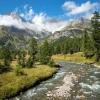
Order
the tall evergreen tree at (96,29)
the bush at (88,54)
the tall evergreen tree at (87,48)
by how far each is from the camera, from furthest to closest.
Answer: the tall evergreen tree at (87,48) → the bush at (88,54) → the tall evergreen tree at (96,29)

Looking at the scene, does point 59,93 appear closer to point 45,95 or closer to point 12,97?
point 45,95

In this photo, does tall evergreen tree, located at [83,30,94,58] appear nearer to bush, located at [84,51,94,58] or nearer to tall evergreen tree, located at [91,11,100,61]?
bush, located at [84,51,94,58]

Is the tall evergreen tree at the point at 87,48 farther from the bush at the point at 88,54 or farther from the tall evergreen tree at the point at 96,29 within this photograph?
the tall evergreen tree at the point at 96,29

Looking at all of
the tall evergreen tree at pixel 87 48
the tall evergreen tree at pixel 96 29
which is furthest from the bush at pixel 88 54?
the tall evergreen tree at pixel 96 29

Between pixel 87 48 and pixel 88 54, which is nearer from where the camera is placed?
pixel 88 54

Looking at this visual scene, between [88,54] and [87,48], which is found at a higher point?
[87,48]

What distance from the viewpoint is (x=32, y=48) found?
120500 mm

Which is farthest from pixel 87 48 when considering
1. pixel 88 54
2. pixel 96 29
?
pixel 96 29

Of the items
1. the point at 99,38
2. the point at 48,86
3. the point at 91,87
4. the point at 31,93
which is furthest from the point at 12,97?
the point at 99,38

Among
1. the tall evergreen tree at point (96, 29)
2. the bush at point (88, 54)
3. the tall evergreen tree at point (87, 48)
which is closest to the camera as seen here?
the tall evergreen tree at point (96, 29)

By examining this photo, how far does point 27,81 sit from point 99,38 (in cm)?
6004

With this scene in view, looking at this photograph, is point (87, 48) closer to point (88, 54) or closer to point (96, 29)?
point (88, 54)

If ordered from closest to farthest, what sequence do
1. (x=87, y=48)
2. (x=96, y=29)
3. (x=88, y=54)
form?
(x=96, y=29) < (x=88, y=54) < (x=87, y=48)

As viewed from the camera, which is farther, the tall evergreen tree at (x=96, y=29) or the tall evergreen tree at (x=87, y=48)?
the tall evergreen tree at (x=87, y=48)
